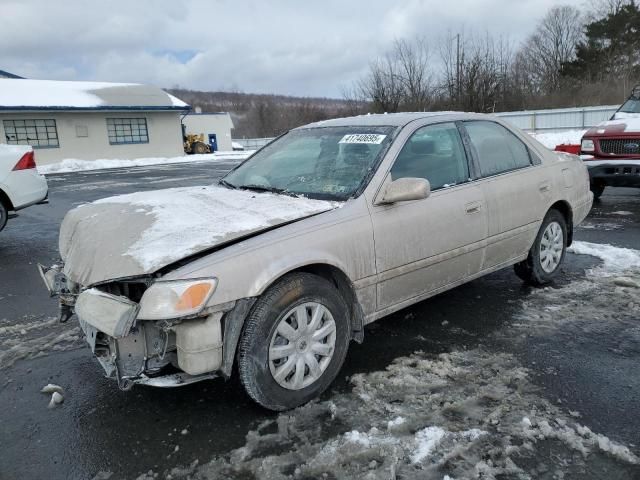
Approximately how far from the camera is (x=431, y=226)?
3512 millimetres

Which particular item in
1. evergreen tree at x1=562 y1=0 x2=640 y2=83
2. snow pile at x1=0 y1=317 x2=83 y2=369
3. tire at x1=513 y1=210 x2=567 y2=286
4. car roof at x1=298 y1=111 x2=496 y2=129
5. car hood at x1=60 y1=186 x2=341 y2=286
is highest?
evergreen tree at x1=562 y1=0 x2=640 y2=83

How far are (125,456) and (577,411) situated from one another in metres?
2.36

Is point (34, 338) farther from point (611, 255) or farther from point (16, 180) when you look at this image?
point (611, 255)

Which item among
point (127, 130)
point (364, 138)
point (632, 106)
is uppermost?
point (127, 130)

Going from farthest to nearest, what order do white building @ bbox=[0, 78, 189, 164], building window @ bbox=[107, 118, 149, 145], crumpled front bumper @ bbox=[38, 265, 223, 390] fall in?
building window @ bbox=[107, 118, 149, 145], white building @ bbox=[0, 78, 189, 164], crumpled front bumper @ bbox=[38, 265, 223, 390]

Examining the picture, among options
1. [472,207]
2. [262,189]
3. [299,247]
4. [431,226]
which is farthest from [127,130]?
[299,247]

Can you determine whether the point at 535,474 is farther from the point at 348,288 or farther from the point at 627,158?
the point at 627,158

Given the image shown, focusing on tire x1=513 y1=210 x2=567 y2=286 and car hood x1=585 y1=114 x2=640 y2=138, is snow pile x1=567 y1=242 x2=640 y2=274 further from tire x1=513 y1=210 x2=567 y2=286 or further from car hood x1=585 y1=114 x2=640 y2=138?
car hood x1=585 y1=114 x2=640 y2=138

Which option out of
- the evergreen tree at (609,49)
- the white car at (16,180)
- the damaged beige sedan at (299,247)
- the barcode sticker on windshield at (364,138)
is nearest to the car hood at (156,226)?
the damaged beige sedan at (299,247)

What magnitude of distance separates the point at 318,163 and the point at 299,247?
113 centimetres

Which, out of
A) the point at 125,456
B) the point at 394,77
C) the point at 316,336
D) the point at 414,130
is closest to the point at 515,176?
the point at 414,130

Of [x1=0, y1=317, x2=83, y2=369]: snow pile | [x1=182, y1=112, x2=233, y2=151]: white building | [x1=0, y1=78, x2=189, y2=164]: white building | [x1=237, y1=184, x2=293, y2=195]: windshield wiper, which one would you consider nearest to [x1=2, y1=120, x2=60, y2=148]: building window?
[x1=0, y1=78, x2=189, y2=164]: white building

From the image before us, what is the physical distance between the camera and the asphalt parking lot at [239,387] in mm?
2557

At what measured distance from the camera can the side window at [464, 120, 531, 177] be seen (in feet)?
13.5
